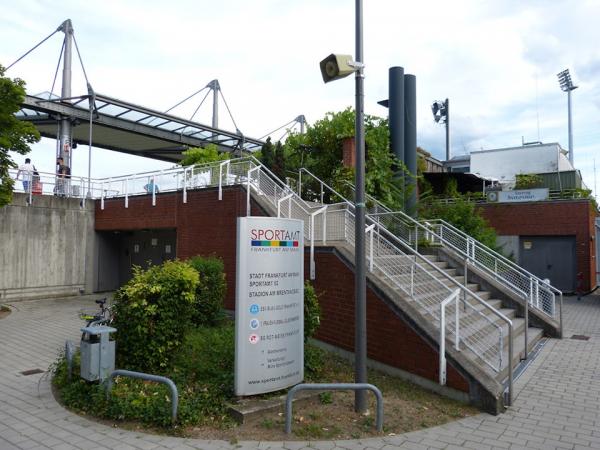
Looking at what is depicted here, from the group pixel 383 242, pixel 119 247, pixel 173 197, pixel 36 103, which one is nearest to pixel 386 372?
pixel 383 242

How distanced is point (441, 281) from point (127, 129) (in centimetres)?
2319

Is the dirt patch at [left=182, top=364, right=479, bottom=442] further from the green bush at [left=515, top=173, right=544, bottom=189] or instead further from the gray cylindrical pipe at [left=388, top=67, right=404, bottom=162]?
the green bush at [left=515, top=173, right=544, bottom=189]

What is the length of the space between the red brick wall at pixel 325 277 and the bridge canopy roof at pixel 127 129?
10.0m

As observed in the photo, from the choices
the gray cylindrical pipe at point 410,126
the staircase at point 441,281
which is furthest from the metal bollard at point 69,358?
the gray cylindrical pipe at point 410,126

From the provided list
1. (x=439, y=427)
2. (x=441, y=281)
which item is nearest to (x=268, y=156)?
(x=441, y=281)

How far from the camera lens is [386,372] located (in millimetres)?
7332

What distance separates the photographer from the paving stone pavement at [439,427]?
4855 mm

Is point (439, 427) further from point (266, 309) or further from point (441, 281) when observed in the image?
point (441, 281)

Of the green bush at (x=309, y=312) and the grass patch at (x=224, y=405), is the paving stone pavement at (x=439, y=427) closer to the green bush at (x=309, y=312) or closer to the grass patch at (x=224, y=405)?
the grass patch at (x=224, y=405)

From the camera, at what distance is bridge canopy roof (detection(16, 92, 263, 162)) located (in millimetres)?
23922

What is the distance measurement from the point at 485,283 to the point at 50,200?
14.7 meters

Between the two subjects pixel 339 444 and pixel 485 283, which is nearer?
pixel 339 444

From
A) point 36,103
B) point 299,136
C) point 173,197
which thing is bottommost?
point 173,197

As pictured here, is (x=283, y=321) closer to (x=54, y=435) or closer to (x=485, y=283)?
(x=54, y=435)
